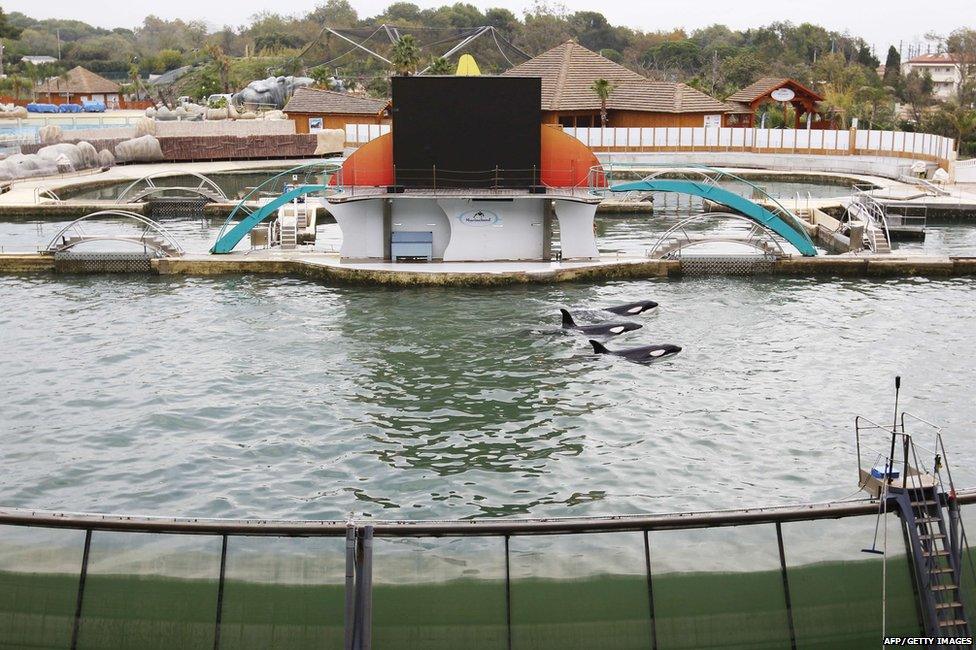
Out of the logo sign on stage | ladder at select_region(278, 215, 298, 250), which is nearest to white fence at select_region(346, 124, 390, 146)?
ladder at select_region(278, 215, 298, 250)

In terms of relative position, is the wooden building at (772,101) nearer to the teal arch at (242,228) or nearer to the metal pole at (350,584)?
the teal arch at (242,228)

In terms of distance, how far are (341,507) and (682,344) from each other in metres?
12.0

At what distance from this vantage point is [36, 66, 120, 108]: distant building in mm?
107500

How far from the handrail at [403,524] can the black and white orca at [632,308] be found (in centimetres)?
1874

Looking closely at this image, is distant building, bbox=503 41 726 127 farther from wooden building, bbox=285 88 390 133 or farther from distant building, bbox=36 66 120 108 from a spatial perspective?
distant building, bbox=36 66 120 108

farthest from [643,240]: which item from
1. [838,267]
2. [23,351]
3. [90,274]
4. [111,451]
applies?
[111,451]

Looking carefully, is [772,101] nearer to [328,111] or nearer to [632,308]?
[328,111]

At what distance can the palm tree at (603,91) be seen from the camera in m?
69.5

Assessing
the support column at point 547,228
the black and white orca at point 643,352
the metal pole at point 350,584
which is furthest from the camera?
the support column at point 547,228

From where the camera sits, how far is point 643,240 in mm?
43469

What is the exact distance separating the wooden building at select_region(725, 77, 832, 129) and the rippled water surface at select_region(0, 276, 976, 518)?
43.5 meters

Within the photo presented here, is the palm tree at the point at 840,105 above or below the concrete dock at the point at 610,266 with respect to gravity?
above

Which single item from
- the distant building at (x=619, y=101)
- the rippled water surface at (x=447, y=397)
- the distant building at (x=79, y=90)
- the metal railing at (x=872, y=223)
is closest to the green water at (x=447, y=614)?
the rippled water surface at (x=447, y=397)

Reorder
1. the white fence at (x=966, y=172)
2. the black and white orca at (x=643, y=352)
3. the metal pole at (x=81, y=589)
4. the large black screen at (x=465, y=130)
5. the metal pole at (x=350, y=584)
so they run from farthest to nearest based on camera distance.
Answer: the white fence at (x=966, y=172)
the large black screen at (x=465, y=130)
the black and white orca at (x=643, y=352)
the metal pole at (x=81, y=589)
the metal pole at (x=350, y=584)
